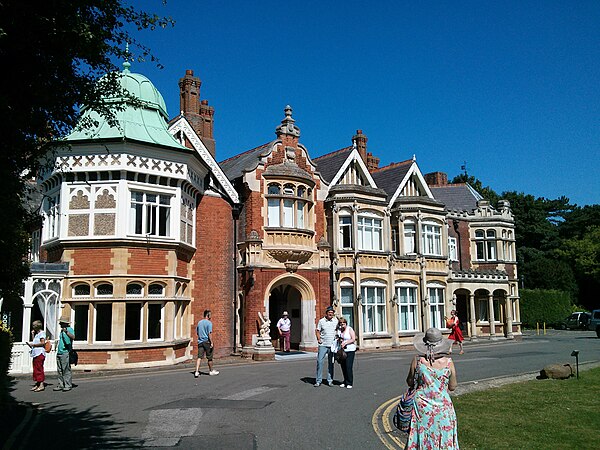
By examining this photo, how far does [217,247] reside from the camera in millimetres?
24078

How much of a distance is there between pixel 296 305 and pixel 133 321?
31.0ft

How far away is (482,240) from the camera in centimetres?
3872

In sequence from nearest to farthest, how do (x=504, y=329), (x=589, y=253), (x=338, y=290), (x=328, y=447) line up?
1. (x=328, y=447)
2. (x=338, y=290)
3. (x=504, y=329)
4. (x=589, y=253)

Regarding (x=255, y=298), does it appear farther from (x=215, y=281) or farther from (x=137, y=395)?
(x=137, y=395)

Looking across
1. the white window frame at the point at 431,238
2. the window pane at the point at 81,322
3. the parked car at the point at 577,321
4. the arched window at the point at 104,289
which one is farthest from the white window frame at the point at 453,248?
the window pane at the point at 81,322

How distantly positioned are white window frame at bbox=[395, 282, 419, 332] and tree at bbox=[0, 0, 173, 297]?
24676 millimetres

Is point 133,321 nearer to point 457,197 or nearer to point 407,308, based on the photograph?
point 407,308

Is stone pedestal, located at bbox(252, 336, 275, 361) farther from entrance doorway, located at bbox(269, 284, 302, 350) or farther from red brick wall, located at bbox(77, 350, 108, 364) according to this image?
red brick wall, located at bbox(77, 350, 108, 364)

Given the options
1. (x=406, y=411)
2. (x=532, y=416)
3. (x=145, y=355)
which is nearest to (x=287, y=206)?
(x=145, y=355)

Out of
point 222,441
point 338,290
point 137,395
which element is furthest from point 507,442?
point 338,290

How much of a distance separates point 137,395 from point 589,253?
58065 millimetres

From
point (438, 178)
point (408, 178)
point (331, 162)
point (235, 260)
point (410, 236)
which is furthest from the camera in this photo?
point (438, 178)

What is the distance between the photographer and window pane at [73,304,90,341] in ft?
63.2

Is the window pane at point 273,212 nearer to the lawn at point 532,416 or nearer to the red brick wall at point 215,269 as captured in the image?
the red brick wall at point 215,269
